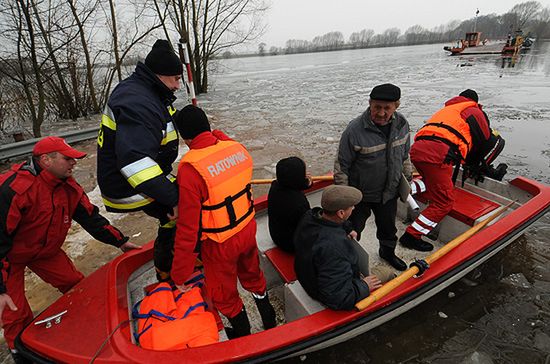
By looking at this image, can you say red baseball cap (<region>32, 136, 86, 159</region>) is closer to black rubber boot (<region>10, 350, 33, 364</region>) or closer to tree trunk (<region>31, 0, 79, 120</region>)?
black rubber boot (<region>10, 350, 33, 364</region>)

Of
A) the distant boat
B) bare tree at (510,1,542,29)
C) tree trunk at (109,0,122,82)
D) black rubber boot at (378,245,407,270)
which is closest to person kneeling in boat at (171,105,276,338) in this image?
black rubber boot at (378,245,407,270)

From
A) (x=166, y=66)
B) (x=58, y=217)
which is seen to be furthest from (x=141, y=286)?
(x=166, y=66)

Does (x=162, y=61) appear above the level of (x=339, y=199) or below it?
above

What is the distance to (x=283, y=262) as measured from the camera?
8.05 feet

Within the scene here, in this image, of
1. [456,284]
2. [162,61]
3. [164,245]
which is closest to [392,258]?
[456,284]

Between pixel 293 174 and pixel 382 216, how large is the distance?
3.06 feet

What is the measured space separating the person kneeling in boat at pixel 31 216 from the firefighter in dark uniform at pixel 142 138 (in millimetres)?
339

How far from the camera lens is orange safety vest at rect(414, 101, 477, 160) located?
8.86ft

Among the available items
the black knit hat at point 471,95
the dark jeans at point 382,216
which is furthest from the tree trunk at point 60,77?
the black knit hat at point 471,95

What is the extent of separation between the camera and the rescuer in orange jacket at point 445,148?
2695mm

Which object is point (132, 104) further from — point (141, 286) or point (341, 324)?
point (341, 324)

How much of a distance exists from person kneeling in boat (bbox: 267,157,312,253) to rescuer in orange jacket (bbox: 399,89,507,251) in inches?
46.7

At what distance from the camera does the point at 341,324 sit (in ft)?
5.76

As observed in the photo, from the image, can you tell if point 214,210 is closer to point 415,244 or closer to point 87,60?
point 415,244
